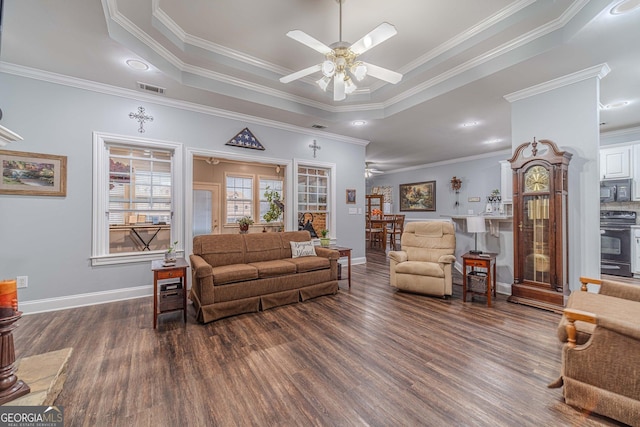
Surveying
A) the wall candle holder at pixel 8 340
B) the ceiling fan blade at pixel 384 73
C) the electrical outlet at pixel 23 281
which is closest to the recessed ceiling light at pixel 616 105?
the ceiling fan blade at pixel 384 73

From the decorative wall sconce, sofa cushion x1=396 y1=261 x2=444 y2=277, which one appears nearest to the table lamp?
sofa cushion x1=396 y1=261 x2=444 y2=277

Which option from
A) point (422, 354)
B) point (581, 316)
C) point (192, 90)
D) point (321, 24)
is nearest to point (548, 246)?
point (581, 316)

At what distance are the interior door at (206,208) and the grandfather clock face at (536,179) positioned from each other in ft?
21.0

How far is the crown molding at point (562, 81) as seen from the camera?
3004mm

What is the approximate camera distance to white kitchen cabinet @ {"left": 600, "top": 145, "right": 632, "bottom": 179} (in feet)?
15.7

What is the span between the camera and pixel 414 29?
2.89 m

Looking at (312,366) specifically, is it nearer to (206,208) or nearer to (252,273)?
(252,273)

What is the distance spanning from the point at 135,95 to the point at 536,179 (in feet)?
17.4

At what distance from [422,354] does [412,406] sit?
2.16ft

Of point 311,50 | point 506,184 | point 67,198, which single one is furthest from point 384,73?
point 506,184

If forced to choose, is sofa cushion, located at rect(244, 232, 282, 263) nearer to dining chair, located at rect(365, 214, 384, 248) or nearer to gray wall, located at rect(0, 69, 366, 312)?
gray wall, located at rect(0, 69, 366, 312)

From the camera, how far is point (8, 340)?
1.38m

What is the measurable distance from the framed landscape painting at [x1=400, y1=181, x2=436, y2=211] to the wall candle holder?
928 cm

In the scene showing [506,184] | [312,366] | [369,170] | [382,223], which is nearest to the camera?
[312,366]
